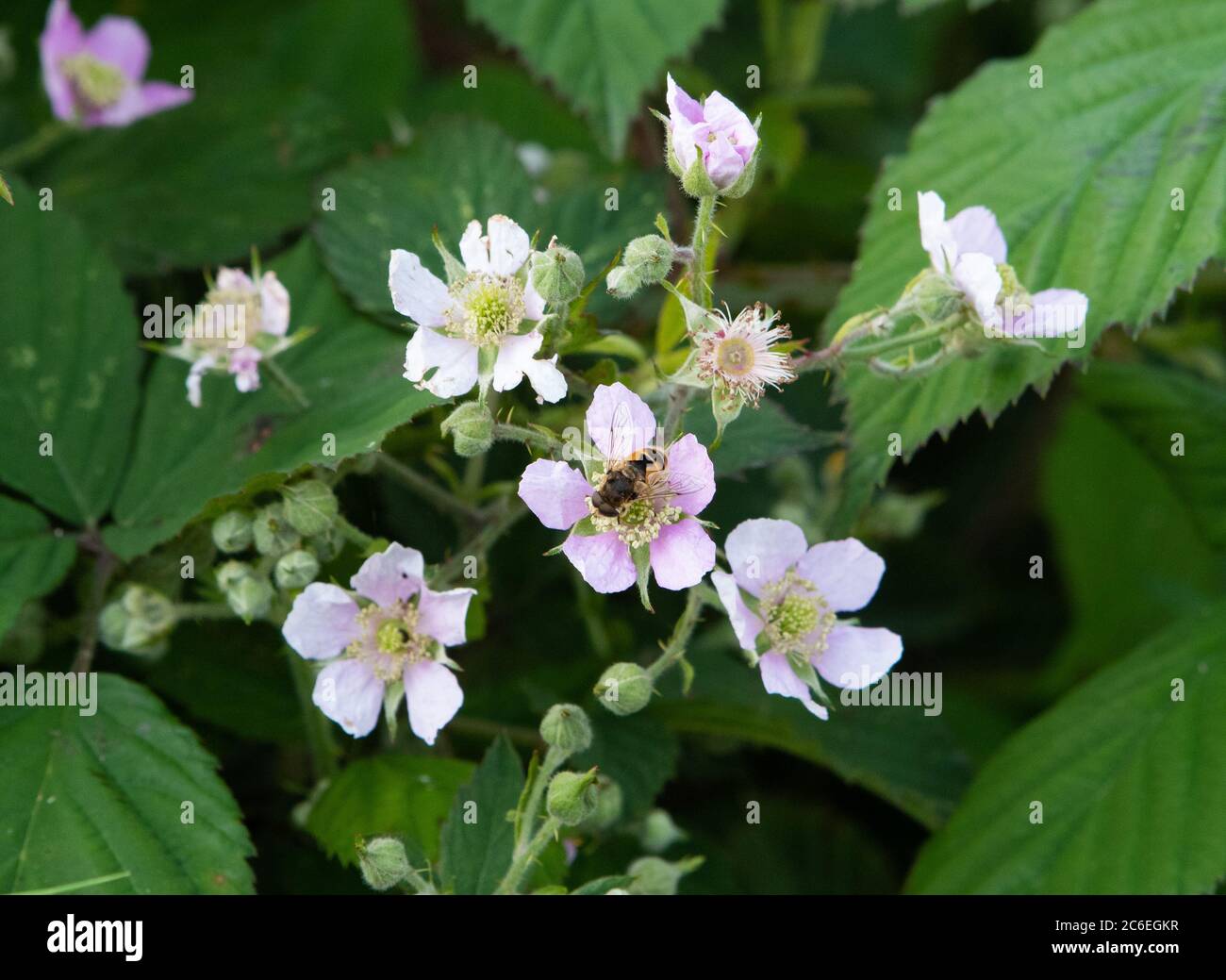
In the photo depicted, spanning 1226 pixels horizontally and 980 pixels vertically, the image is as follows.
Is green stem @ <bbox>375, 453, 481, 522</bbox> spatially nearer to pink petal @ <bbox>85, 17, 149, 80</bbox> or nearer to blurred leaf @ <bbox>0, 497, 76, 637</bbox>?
blurred leaf @ <bbox>0, 497, 76, 637</bbox>

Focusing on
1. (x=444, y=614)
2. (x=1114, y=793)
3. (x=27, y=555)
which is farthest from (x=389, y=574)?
(x=1114, y=793)

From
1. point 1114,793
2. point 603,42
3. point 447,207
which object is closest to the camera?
point 1114,793

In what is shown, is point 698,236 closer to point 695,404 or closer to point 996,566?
point 695,404

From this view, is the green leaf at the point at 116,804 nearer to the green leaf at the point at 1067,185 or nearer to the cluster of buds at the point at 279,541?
the cluster of buds at the point at 279,541

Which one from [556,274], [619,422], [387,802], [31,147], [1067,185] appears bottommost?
[387,802]

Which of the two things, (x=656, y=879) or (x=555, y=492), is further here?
(x=656, y=879)

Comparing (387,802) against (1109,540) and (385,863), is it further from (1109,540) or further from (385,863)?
(1109,540)
